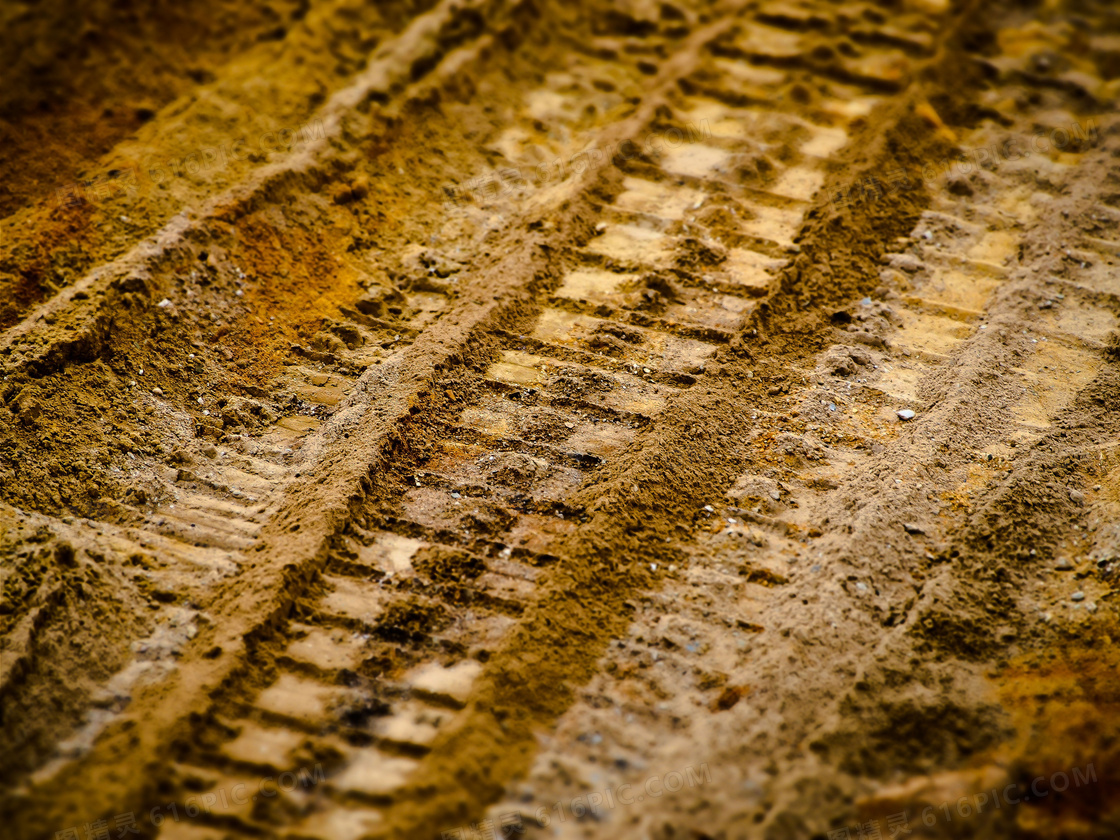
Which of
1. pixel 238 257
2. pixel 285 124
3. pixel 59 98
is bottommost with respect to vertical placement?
pixel 238 257

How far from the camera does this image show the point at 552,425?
4.50 m

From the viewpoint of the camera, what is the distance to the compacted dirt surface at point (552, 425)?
3252 millimetres

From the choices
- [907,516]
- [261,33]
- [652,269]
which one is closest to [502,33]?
[261,33]

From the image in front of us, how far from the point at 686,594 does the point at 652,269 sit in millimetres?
2140

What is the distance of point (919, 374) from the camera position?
187 inches

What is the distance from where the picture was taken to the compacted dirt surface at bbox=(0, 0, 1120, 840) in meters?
3.25

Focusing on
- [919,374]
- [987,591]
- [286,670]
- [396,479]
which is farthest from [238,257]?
[987,591]

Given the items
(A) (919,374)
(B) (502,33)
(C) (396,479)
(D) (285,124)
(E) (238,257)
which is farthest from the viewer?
(B) (502,33)

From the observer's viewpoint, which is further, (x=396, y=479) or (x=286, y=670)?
(x=396, y=479)

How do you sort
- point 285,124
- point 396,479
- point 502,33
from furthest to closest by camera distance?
point 502,33
point 285,124
point 396,479

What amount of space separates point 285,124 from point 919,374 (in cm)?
418

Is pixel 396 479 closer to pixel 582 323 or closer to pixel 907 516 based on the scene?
pixel 582 323

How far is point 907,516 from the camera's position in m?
3.98

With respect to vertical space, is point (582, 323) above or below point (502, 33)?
below
